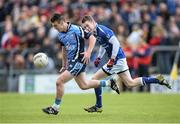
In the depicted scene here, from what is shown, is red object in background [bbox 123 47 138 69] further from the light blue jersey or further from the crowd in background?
the light blue jersey

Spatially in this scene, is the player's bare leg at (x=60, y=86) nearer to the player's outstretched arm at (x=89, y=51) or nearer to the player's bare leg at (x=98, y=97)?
the player's outstretched arm at (x=89, y=51)

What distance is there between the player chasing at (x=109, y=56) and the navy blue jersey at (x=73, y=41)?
1.10 feet

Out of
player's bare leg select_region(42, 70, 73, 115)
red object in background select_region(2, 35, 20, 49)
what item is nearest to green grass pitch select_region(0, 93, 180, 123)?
player's bare leg select_region(42, 70, 73, 115)

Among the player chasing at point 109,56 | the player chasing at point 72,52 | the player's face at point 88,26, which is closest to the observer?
the player chasing at point 72,52

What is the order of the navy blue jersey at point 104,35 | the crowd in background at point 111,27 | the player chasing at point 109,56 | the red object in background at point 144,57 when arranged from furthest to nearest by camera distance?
the crowd in background at point 111,27 → the red object in background at point 144,57 → the navy blue jersey at point 104,35 → the player chasing at point 109,56

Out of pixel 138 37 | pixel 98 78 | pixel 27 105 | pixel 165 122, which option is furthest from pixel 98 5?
pixel 165 122

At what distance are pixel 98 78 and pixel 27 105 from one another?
3514 mm

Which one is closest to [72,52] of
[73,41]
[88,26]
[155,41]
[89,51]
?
[73,41]

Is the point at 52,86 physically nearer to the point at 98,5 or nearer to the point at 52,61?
the point at 52,61

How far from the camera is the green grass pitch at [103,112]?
605 inches

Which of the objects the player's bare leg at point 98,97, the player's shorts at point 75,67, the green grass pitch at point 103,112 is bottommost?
the green grass pitch at point 103,112

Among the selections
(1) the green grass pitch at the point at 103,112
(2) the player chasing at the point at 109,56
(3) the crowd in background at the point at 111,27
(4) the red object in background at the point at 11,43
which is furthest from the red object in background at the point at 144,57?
(2) the player chasing at the point at 109,56

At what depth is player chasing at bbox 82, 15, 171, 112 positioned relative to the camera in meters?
16.9

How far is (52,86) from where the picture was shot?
2866cm
